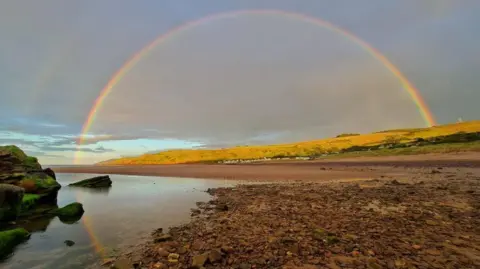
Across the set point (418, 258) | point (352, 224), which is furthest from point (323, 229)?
point (418, 258)

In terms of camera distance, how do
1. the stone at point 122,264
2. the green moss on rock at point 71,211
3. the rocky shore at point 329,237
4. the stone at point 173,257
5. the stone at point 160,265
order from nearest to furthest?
the rocky shore at point 329,237
the stone at point 160,265
the stone at point 122,264
the stone at point 173,257
the green moss on rock at point 71,211

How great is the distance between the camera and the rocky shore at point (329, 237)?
8484 mm

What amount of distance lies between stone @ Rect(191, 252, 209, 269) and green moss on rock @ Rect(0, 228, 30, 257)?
8386 millimetres

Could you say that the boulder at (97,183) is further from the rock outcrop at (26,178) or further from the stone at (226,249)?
the stone at (226,249)

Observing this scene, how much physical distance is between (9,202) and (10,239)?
6.76 metres

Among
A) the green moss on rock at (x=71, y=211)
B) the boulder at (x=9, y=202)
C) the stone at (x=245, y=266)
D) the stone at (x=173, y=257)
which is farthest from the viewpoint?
the green moss on rock at (x=71, y=211)

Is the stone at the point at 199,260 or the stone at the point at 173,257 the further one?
the stone at the point at 173,257

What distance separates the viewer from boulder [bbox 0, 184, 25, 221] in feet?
57.0

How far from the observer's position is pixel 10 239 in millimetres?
12492

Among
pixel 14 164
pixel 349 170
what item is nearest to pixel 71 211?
pixel 14 164

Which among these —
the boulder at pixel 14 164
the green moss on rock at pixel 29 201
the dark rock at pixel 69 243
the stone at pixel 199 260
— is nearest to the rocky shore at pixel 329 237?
the stone at pixel 199 260

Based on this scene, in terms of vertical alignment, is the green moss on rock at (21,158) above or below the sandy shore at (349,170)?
above

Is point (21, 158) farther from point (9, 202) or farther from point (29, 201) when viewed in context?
point (9, 202)

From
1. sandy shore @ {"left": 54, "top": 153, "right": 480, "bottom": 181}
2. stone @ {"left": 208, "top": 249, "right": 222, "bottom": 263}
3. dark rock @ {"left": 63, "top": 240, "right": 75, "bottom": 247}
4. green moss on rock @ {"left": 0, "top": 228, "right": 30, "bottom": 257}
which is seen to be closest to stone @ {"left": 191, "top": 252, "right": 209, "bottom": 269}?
stone @ {"left": 208, "top": 249, "right": 222, "bottom": 263}
